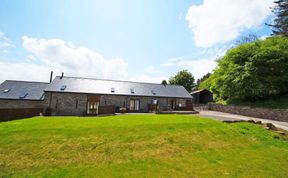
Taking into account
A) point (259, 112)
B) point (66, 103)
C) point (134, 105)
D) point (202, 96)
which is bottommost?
point (259, 112)

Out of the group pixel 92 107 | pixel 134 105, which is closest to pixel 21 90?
pixel 92 107

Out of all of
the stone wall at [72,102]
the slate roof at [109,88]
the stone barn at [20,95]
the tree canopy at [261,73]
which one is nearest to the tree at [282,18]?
the tree canopy at [261,73]

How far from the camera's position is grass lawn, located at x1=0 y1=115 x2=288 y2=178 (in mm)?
6395

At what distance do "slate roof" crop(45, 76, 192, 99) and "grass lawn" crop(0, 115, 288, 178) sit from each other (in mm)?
14996

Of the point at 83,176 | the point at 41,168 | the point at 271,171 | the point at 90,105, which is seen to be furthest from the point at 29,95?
the point at 271,171

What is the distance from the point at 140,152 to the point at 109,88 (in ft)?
66.1

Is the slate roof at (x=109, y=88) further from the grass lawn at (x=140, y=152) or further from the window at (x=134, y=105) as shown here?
the grass lawn at (x=140, y=152)

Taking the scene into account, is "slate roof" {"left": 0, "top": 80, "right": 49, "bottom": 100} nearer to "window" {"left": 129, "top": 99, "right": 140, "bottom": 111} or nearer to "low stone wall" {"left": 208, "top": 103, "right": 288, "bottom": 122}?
"window" {"left": 129, "top": 99, "right": 140, "bottom": 111}

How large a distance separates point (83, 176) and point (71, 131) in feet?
16.1

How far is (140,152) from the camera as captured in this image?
8297mm

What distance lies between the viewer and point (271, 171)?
6.69 meters

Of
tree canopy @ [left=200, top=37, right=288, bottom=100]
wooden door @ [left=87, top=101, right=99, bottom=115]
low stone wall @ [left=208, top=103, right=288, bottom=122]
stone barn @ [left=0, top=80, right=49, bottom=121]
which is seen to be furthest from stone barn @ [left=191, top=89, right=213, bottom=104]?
stone barn @ [left=0, top=80, right=49, bottom=121]

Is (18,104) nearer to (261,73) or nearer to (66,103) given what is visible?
(66,103)

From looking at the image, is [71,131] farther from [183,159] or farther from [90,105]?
[90,105]
